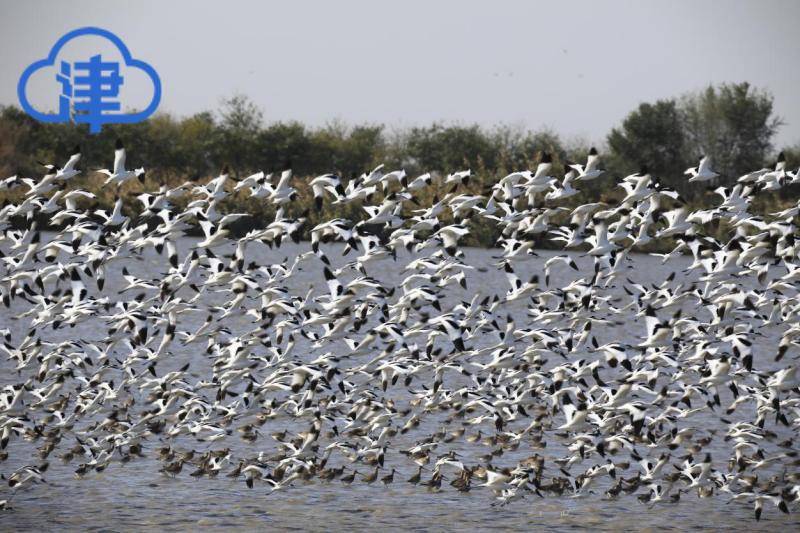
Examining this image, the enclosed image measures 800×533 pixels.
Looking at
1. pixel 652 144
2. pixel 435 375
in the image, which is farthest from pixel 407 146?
→ pixel 435 375

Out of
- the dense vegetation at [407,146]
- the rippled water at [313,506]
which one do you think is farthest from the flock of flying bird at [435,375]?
the dense vegetation at [407,146]

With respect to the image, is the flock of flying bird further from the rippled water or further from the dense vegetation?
the dense vegetation

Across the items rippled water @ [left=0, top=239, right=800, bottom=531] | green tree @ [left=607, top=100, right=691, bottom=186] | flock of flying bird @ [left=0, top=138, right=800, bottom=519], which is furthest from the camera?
green tree @ [left=607, top=100, right=691, bottom=186]

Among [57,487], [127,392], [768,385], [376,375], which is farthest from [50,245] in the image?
[768,385]

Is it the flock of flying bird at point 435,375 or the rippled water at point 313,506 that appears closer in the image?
the rippled water at point 313,506

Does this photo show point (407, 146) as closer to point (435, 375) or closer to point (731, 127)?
point (731, 127)

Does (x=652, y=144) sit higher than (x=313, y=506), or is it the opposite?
(x=652, y=144)

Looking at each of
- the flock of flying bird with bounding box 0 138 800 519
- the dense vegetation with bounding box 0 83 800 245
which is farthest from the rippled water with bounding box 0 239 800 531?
the dense vegetation with bounding box 0 83 800 245

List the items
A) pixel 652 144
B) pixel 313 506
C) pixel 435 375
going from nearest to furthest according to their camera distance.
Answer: pixel 313 506 < pixel 435 375 < pixel 652 144

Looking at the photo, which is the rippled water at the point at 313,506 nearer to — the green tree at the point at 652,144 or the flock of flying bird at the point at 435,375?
the flock of flying bird at the point at 435,375

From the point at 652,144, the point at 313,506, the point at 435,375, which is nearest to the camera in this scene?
the point at 313,506

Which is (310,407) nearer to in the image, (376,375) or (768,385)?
(376,375)

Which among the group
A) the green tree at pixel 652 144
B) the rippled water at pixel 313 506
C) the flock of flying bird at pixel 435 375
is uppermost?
the green tree at pixel 652 144

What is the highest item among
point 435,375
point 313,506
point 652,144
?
point 652,144
